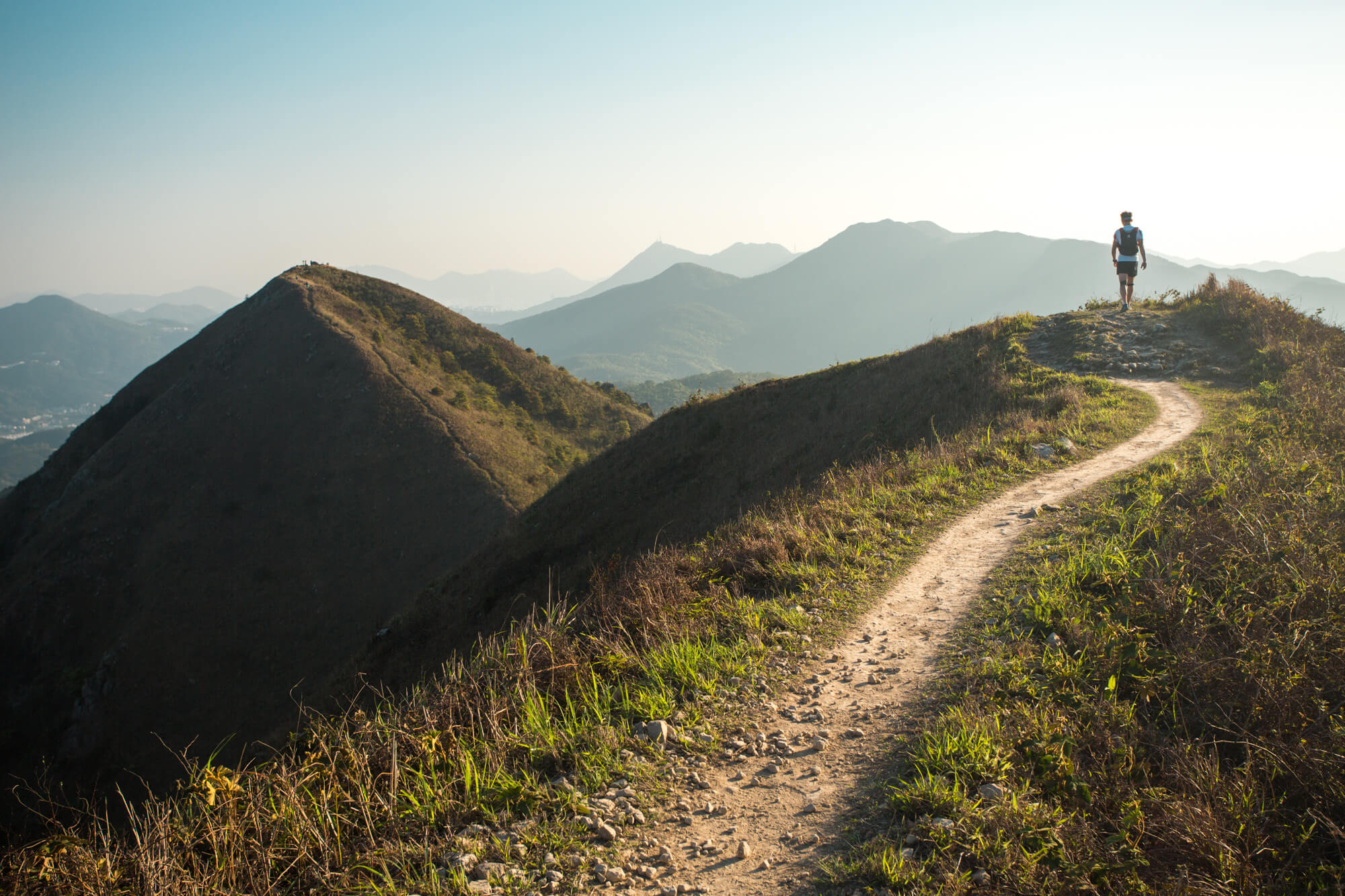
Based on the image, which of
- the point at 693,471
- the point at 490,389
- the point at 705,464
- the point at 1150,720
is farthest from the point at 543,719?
the point at 490,389

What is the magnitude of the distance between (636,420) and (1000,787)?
249 feet

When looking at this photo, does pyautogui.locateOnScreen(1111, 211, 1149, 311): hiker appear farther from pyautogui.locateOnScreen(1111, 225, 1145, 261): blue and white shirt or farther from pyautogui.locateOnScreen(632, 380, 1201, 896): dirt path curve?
pyautogui.locateOnScreen(632, 380, 1201, 896): dirt path curve

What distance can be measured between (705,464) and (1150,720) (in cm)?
2085

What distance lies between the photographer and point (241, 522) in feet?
162

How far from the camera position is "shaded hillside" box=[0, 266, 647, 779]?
39625 mm

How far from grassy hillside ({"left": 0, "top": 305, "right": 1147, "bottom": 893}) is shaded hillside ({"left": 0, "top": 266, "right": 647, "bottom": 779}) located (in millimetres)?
34459

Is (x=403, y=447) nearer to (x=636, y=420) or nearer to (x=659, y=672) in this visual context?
(x=636, y=420)

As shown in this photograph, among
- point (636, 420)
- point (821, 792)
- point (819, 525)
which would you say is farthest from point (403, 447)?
point (821, 792)

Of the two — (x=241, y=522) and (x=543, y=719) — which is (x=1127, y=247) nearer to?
(x=543, y=719)

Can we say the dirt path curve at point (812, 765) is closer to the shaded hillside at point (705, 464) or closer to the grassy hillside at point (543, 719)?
the grassy hillside at point (543, 719)

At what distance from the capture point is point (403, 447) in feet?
174

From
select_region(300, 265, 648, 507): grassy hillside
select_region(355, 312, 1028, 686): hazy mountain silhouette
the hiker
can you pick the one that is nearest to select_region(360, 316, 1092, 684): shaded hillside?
select_region(355, 312, 1028, 686): hazy mountain silhouette

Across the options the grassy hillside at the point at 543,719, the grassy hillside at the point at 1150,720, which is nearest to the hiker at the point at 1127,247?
the grassy hillside at the point at 543,719

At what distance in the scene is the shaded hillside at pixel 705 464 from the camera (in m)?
17.4
